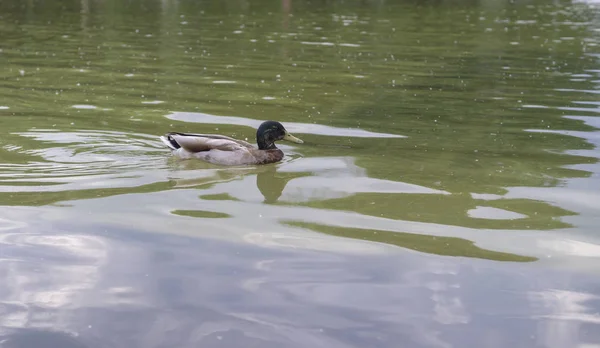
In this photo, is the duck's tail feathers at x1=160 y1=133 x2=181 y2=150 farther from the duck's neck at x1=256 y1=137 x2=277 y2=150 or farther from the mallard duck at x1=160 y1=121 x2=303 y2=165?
the duck's neck at x1=256 y1=137 x2=277 y2=150

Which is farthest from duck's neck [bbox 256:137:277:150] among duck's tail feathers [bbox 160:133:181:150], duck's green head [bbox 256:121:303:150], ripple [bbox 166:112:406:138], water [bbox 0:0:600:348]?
ripple [bbox 166:112:406:138]

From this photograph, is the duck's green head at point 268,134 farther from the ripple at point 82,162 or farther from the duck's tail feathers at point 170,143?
the ripple at point 82,162

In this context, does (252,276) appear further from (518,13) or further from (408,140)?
(518,13)

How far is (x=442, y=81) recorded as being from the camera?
16500mm

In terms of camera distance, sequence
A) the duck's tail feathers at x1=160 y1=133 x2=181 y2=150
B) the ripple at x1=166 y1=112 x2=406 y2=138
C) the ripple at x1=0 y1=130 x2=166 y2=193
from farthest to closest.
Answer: the ripple at x1=166 y1=112 x2=406 y2=138 < the duck's tail feathers at x1=160 y1=133 x2=181 y2=150 < the ripple at x1=0 y1=130 x2=166 y2=193

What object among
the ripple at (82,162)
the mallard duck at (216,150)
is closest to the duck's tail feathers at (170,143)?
the mallard duck at (216,150)

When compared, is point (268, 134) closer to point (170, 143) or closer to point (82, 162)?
point (170, 143)

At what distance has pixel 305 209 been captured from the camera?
26.9ft

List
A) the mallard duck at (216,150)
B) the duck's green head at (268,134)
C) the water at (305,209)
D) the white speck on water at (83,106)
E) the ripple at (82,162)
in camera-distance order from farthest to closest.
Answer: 1. the white speck on water at (83,106)
2. the duck's green head at (268,134)
3. the mallard duck at (216,150)
4. the ripple at (82,162)
5. the water at (305,209)

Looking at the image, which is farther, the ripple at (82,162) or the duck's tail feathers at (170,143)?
the duck's tail feathers at (170,143)

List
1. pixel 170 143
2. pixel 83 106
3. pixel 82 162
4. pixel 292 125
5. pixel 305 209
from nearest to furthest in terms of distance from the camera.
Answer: pixel 305 209 < pixel 82 162 < pixel 170 143 < pixel 292 125 < pixel 83 106

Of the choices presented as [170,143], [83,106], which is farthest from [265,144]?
[83,106]

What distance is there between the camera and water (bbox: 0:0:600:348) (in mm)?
5758

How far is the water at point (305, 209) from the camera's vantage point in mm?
5758
